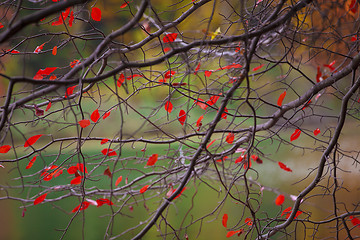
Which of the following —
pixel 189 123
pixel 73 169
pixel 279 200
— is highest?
pixel 189 123

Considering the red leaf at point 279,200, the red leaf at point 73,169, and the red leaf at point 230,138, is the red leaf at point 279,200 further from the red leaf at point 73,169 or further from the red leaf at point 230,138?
the red leaf at point 73,169

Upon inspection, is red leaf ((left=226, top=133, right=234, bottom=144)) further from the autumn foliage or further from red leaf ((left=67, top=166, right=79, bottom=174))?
red leaf ((left=67, top=166, right=79, bottom=174))

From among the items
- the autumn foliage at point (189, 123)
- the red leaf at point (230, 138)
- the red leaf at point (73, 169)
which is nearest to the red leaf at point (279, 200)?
the autumn foliage at point (189, 123)

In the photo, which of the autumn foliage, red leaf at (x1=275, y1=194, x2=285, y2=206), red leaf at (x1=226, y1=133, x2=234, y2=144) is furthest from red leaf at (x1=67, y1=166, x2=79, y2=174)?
red leaf at (x1=275, y1=194, x2=285, y2=206)

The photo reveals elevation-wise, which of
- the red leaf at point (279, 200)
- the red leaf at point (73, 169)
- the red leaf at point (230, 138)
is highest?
the red leaf at point (230, 138)

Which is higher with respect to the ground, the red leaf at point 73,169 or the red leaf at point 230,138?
the red leaf at point 230,138

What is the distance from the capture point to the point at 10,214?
355cm

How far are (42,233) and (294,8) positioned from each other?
2839mm

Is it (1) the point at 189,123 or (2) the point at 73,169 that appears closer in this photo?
(2) the point at 73,169

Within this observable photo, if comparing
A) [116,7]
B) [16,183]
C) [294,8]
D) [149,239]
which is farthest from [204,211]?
[116,7]

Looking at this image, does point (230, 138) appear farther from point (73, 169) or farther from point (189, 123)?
point (189, 123)

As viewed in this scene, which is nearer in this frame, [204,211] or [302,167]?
[204,211]

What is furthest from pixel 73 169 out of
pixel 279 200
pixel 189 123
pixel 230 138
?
pixel 189 123

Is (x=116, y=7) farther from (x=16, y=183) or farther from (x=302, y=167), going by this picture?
(x=302, y=167)
